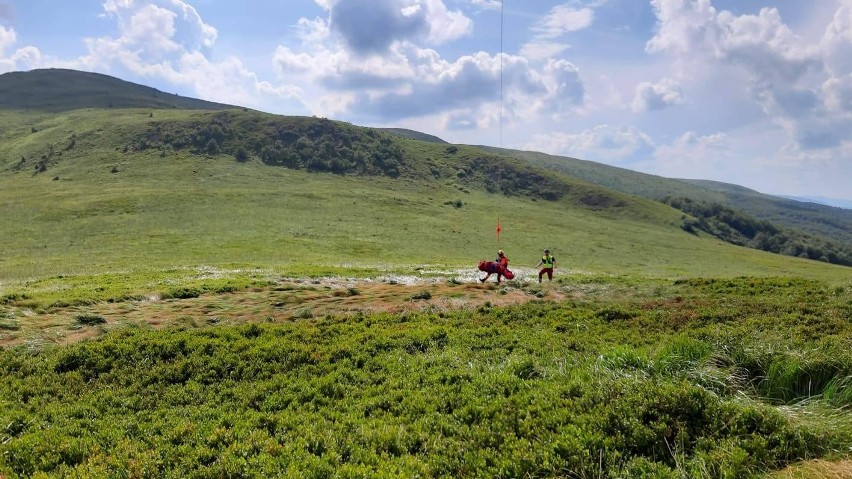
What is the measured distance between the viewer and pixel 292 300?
71.9ft

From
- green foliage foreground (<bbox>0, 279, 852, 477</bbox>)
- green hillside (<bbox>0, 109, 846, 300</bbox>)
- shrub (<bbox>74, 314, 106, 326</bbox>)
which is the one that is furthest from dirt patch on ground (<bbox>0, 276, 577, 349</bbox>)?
green hillside (<bbox>0, 109, 846, 300</bbox>)

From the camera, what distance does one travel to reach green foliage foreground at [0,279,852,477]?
295 inches

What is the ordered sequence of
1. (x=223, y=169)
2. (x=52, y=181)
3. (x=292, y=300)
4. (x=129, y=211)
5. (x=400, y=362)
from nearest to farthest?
(x=400, y=362) → (x=292, y=300) → (x=129, y=211) → (x=52, y=181) → (x=223, y=169)

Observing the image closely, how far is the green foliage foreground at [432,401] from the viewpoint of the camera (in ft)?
24.6

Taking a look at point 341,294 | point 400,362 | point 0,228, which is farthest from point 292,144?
point 400,362

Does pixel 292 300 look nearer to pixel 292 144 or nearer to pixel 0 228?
pixel 0 228

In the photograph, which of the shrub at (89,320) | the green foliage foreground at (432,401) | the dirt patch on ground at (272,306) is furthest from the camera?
the shrub at (89,320)

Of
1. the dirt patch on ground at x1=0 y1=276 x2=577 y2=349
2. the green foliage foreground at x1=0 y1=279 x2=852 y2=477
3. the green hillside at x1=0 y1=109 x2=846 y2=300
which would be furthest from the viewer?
the green hillside at x1=0 y1=109 x2=846 y2=300

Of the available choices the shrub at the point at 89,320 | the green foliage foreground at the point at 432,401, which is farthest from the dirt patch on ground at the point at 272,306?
A: the green foliage foreground at the point at 432,401

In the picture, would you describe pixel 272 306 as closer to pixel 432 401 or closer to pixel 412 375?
pixel 412 375

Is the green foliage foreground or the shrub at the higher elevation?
the green foliage foreground

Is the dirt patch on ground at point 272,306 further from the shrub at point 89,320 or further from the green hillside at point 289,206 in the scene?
the green hillside at point 289,206

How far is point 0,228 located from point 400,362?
6747 centimetres

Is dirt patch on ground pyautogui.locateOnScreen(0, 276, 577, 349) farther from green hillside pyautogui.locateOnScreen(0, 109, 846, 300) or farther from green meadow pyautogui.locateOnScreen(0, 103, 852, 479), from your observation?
green hillside pyautogui.locateOnScreen(0, 109, 846, 300)
